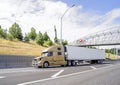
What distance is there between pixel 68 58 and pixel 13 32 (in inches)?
2935

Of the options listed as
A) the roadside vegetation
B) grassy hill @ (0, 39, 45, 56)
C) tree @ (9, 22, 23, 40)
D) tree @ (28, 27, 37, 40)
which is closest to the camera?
grassy hill @ (0, 39, 45, 56)

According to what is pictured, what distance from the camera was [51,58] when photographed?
112 feet

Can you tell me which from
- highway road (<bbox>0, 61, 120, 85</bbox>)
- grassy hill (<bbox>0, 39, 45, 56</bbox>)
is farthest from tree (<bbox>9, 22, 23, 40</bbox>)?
highway road (<bbox>0, 61, 120, 85</bbox>)

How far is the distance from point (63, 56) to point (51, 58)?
10.4 ft

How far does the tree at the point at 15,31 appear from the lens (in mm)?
109750

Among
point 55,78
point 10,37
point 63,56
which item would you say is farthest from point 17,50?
point 55,78

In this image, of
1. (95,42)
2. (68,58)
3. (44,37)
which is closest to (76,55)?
(68,58)

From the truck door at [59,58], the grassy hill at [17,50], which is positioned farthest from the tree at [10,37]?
the truck door at [59,58]

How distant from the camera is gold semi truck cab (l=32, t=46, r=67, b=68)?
33094mm

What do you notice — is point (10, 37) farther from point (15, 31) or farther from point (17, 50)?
point (17, 50)

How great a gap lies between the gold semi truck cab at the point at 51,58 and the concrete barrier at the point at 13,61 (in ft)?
11.5

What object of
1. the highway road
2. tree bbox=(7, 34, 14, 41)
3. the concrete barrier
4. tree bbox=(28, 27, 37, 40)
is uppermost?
tree bbox=(28, 27, 37, 40)

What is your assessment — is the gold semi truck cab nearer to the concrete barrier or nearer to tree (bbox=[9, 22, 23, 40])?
the concrete barrier

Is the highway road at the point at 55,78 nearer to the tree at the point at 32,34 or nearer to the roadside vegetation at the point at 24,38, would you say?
the roadside vegetation at the point at 24,38
